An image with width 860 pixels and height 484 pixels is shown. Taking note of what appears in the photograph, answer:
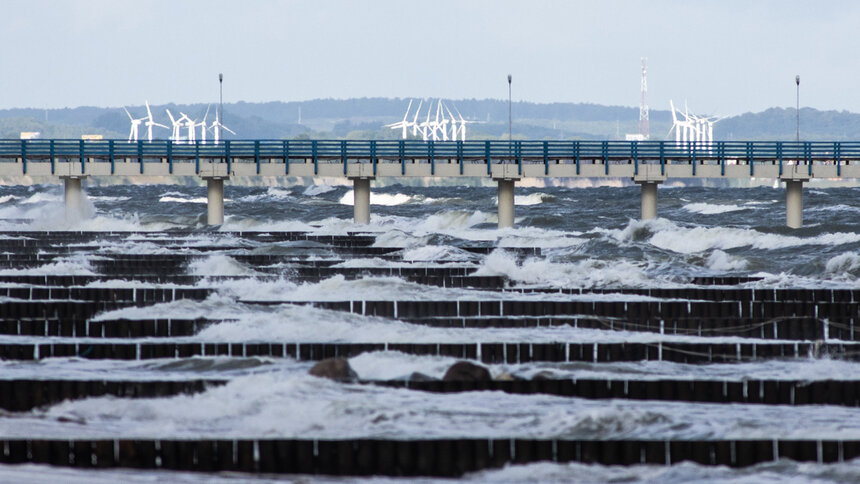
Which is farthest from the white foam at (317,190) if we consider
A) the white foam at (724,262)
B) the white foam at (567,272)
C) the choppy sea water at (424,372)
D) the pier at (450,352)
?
the pier at (450,352)

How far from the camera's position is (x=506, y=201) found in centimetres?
5103

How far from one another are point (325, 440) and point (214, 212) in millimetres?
40800

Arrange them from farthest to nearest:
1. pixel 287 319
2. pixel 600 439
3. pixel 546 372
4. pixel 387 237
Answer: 1. pixel 387 237
2. pixel 287 319
3. pixel 546 372
4. pixel 600 439

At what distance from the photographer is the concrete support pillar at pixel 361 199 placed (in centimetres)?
5019

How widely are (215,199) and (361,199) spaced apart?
6.55m

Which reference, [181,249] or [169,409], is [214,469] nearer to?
[169,409]

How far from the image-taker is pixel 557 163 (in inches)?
1960

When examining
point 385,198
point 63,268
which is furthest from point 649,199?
point 385,198

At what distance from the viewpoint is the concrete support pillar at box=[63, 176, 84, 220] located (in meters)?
50.8

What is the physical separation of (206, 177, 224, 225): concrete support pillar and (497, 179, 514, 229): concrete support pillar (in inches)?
483

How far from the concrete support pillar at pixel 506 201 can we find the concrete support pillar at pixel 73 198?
18.6 m

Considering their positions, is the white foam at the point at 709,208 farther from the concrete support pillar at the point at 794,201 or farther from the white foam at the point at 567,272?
the white foam at the point at 567,272

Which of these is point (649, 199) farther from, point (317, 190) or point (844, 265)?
point (317, 190)

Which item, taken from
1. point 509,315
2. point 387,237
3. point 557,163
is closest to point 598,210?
point 557,163
